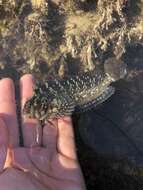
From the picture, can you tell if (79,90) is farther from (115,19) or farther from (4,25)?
(4,25)

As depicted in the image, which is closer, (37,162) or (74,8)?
(37,162)

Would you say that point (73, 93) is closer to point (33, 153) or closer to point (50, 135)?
point (50, 135)

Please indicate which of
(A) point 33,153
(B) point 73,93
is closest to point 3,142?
(A) point 33,153

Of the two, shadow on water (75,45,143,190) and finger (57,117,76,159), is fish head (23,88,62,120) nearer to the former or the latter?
finger (57,117,76,159)

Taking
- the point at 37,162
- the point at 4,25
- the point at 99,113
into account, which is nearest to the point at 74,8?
the point at 4,25

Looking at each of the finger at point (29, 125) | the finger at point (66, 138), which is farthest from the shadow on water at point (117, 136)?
the finger at point (29, 125)

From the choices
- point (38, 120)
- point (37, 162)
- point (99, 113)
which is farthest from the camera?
point (99, 113)

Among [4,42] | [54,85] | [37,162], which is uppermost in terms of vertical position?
[4,42]

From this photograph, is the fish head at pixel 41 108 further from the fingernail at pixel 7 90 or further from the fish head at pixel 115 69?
the fish head at pixel 115 69
